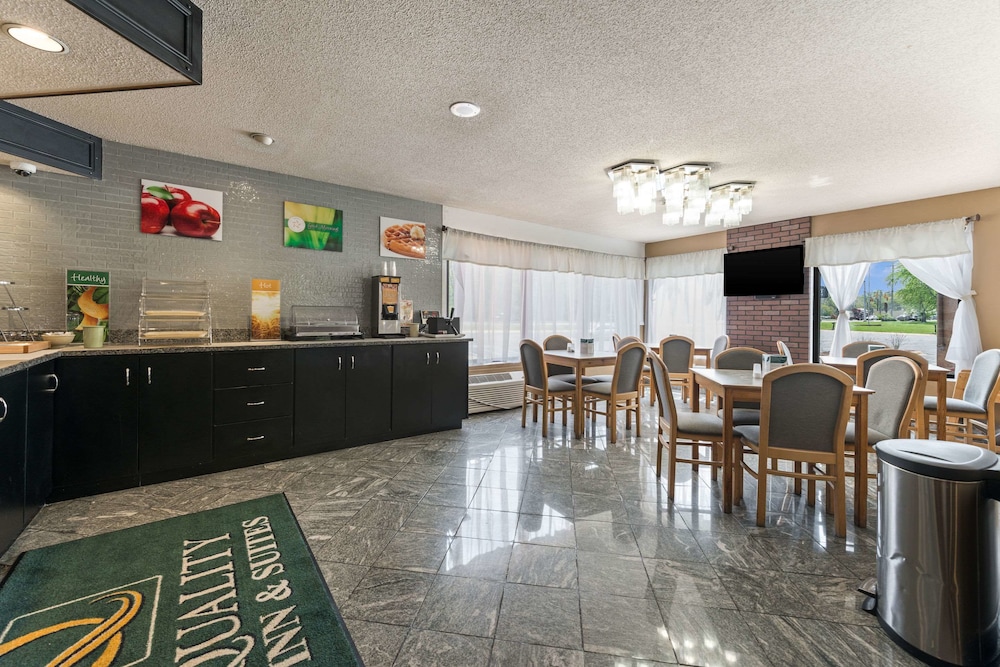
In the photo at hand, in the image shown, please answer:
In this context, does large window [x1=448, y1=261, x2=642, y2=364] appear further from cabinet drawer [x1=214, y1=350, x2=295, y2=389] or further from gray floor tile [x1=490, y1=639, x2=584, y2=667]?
Answer: gray floor tile [x1=490, y1=639, x2=584, y2=667]

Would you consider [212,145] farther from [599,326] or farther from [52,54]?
[599,326]

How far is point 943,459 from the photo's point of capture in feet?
5.21

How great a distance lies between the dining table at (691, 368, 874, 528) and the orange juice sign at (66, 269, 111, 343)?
445 cm

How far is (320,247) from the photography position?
14.1ft

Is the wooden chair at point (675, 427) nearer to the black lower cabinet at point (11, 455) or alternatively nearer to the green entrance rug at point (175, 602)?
the green entrance rug at point (175, 602)

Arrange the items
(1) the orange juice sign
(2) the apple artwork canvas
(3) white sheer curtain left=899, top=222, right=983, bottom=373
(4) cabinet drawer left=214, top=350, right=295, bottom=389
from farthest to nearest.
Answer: (3) white sheer curtain left=899, top=222, right=983, bottom=373 → (2) the apple artwork canvas → (4) cabinet drawer left=214, top=350, right=295, bottom=389 → (1) the orange juice sign

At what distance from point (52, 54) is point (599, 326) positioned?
6400mm

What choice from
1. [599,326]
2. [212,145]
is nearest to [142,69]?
[212,145]

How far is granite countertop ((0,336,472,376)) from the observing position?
2193mm

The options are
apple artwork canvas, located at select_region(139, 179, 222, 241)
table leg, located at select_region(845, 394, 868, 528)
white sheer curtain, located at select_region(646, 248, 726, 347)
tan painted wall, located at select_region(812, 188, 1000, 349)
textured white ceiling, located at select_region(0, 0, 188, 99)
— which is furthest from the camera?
white sheer curtain, located at select_region(646, 248, 726, 347)

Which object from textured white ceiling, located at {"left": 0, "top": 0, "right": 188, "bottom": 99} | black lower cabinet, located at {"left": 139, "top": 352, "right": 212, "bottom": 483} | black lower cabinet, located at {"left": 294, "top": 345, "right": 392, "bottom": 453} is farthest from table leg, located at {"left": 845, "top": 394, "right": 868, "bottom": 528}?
black lower cabinet, located at {"left": 139, "top": 352, "right": 212, "bottom": 483}

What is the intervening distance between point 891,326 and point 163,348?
23.8 ft

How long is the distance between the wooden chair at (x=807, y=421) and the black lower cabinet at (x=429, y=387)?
9.60 feet

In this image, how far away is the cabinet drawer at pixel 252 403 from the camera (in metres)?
3.33
